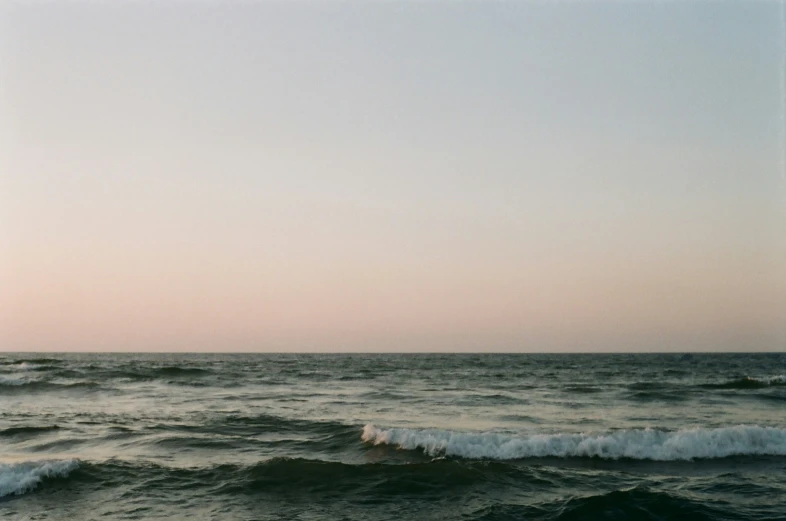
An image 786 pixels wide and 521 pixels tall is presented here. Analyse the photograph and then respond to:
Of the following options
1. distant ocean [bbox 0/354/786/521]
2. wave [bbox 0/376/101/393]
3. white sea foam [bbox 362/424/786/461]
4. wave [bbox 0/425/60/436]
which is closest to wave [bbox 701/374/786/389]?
distant ocean [bbox 0/354/786/521]

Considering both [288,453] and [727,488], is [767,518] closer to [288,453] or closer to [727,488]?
[727,488]

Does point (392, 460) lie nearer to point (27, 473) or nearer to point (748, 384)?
point (27, 473)

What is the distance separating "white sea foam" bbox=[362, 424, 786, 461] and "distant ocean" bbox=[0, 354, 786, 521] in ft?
0.12

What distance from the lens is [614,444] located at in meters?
14.6

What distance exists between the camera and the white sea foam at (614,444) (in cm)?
1436

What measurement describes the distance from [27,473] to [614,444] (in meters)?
13.2

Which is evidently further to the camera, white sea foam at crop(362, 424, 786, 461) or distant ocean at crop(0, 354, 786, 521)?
white sea foam at crop(362, 424, 786, 461)

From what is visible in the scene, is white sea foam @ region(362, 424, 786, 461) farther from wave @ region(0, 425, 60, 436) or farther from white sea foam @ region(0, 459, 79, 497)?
wave @ region(0, 425, 60, 436)

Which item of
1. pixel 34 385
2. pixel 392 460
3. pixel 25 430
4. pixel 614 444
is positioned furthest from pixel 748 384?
pixel 34 385

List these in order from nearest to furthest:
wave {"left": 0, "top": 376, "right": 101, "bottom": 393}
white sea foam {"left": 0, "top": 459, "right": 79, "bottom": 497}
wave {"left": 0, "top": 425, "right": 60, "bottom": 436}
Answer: white sea foam {"left": 0, "top": 459, "right": 79, "bottom": 497} < wave {"left": 0, "top": 425, "right": 60, "bottom": 436} < wave {"left": 0, "top": 376, "right": 101, "bottom": 393}

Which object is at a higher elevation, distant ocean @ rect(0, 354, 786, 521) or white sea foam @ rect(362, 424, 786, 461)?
white sea foam @ rect(362, 424, 786, 461)

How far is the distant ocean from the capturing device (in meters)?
10.4

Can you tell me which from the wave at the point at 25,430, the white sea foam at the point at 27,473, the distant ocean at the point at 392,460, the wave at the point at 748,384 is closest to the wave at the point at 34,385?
the distant ocean at the point at 392,460

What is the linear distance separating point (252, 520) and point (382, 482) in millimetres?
3038
